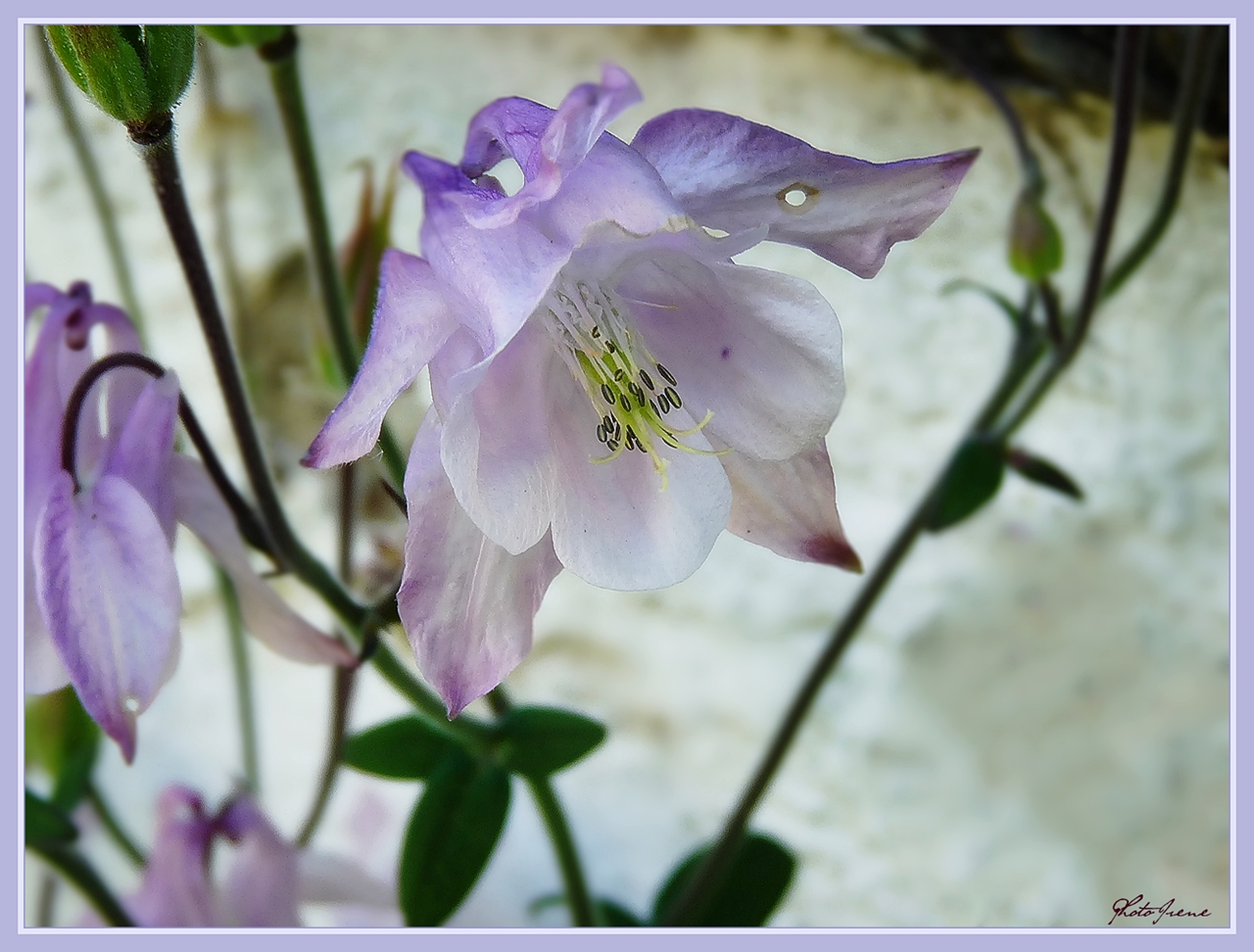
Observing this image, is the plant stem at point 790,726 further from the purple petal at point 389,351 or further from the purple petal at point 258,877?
the purple petal at point 389,351

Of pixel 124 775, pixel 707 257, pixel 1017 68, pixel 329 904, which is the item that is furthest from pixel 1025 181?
pixel 124 775

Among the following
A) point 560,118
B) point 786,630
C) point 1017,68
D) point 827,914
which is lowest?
point 827,914

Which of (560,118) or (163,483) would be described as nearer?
(560,118)

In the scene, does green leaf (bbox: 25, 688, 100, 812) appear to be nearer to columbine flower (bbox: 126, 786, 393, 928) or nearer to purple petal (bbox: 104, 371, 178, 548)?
columbine flower (bbox: 126, 786, 393, 928)

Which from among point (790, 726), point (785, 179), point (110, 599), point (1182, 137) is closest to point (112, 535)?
point (110, 599)

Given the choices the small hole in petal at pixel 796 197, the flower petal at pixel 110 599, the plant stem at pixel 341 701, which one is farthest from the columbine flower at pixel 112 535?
the small hole in petal at pixel 796 197

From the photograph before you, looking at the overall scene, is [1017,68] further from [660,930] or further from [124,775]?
[124,775]
